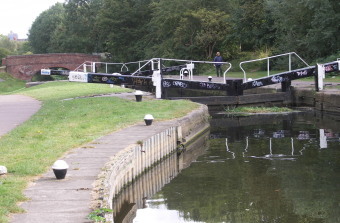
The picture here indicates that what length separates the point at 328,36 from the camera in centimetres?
3166

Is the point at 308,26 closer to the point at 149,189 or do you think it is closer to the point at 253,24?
the point at 253,24

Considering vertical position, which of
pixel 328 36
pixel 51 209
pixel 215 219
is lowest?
pixel 215 219

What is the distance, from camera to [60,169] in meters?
8.31

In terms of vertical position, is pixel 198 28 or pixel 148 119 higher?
pixel 198 28

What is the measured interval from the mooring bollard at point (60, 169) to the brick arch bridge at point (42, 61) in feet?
195

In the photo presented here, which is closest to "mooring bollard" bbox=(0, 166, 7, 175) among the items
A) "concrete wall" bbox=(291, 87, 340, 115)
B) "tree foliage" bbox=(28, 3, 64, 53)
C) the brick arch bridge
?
"concrete wall" bbox=(291, 87, 340, 115)

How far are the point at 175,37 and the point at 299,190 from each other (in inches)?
1732

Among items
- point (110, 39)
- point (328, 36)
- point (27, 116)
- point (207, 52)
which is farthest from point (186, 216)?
point (110, 39)

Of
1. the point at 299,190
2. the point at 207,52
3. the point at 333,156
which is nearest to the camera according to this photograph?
the point at 299,190

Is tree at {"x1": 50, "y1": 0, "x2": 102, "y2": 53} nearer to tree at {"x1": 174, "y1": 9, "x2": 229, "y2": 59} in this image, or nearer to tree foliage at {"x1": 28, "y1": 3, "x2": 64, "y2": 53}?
tree foliage at {"x1": 28, "y1": 3, "x2": 64, "y2": 53}

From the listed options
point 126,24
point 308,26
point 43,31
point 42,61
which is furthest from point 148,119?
point 43,31

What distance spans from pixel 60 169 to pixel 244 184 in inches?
154

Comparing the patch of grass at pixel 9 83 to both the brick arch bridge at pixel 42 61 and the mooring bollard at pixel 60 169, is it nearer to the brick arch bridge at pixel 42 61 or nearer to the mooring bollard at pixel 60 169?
the brick arch bridge at pixel 42 61

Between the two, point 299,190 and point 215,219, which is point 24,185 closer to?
point 215,219
